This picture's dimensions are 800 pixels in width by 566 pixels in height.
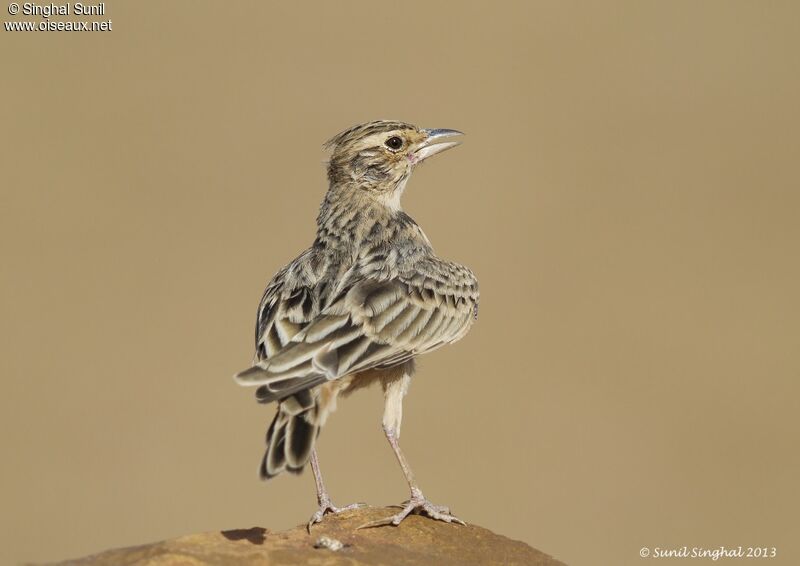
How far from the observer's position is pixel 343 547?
6000 mm

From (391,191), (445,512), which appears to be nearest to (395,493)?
(391,191)

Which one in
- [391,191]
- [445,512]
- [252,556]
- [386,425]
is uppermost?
[391,191]

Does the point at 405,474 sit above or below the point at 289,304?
below

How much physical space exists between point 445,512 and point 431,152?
9.29 ft

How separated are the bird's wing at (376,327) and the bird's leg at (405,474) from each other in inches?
12.1

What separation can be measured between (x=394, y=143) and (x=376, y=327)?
2207 mm

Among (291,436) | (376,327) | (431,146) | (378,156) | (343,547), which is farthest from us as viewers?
(431,146)

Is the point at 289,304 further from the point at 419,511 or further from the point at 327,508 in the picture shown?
the point at 419,511

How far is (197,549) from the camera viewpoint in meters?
5.54

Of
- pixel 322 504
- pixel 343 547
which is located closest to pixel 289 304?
pixel 322 504

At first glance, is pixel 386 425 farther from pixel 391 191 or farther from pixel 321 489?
pixel 391 191

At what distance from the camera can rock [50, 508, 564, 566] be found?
5422 millimetres

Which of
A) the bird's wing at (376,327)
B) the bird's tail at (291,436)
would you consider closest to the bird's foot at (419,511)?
the bird's wing at (376,327)

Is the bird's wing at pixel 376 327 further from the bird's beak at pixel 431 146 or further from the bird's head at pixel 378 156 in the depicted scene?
the bird's beak at pixel 431 146
